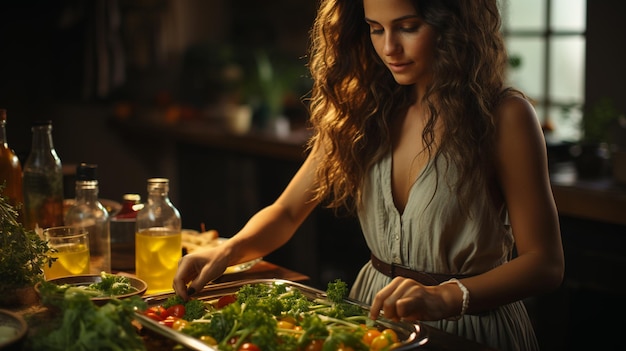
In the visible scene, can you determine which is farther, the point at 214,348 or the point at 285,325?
the point at 285,325

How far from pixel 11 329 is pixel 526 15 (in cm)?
421

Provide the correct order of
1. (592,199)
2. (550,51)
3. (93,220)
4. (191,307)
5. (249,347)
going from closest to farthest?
(249,347)
(191,307)
(93,220)
(592,199)
(550,51)

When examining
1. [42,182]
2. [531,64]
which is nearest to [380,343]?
[42,182]

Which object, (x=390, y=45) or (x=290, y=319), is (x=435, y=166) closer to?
(x=390, y=45)

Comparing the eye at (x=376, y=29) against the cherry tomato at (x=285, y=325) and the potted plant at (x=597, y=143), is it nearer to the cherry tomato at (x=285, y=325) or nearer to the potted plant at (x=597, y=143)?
the cherry tomato at (x=285, y=325)

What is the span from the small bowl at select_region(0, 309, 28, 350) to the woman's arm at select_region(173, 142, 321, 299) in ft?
1.28

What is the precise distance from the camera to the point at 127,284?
5.33 feet

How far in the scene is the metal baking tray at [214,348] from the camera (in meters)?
1.29

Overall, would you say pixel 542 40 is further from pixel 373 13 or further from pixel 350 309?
Result: pixel 350 309

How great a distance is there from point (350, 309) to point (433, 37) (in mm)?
663

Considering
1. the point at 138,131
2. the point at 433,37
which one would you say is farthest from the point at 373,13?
the point at 138,131

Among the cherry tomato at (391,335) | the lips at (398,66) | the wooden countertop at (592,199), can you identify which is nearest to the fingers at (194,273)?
the cherry tomato at (391,335)

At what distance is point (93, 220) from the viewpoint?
194cm

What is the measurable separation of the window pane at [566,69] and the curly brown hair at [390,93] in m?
2.88
